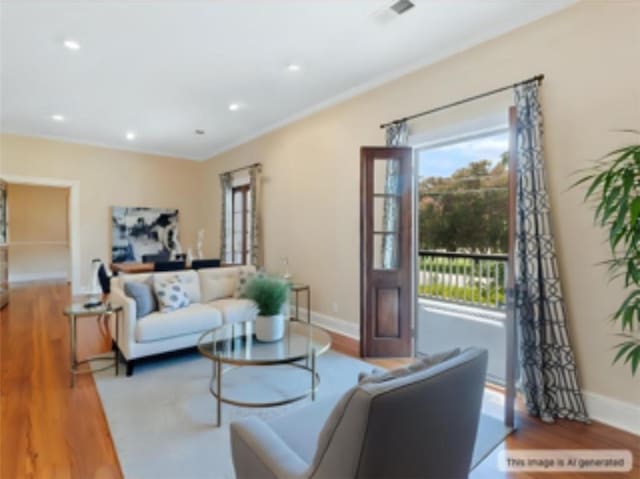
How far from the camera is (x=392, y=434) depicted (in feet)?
3.31

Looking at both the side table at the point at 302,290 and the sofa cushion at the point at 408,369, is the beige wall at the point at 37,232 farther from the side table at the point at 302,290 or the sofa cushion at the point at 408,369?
the sofa cushion at the point at 408,369

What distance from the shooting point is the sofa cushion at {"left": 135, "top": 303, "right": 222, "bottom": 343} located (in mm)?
3240

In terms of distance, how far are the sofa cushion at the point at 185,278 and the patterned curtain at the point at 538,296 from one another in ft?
10.7

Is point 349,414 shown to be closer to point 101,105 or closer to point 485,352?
point 485,352

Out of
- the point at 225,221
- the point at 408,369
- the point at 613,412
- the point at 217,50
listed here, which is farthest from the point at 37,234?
the point at 613,412

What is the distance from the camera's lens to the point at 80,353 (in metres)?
3.73

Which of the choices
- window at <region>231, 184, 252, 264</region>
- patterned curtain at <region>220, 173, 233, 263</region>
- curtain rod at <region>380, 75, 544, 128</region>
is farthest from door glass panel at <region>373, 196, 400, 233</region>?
patterned curtain at <region>220, 173, 233, 263</region>

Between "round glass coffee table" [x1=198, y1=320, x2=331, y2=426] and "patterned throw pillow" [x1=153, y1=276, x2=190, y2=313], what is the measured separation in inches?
32.5

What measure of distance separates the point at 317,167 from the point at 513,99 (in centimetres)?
259

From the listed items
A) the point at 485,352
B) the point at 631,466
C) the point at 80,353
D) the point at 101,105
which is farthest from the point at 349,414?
the point at 101,105

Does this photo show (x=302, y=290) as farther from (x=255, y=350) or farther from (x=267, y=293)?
(x=255, y=350)

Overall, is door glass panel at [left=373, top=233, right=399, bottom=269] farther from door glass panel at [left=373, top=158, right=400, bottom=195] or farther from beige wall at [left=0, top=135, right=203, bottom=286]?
beige wall at [left=0, top=135, right=203, bottom=286]

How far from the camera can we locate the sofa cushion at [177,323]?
3.24 metres

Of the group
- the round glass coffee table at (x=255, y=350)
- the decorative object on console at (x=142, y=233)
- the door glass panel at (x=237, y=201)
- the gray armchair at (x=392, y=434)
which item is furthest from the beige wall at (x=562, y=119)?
the decorative object on console at (x=142, y=233)
